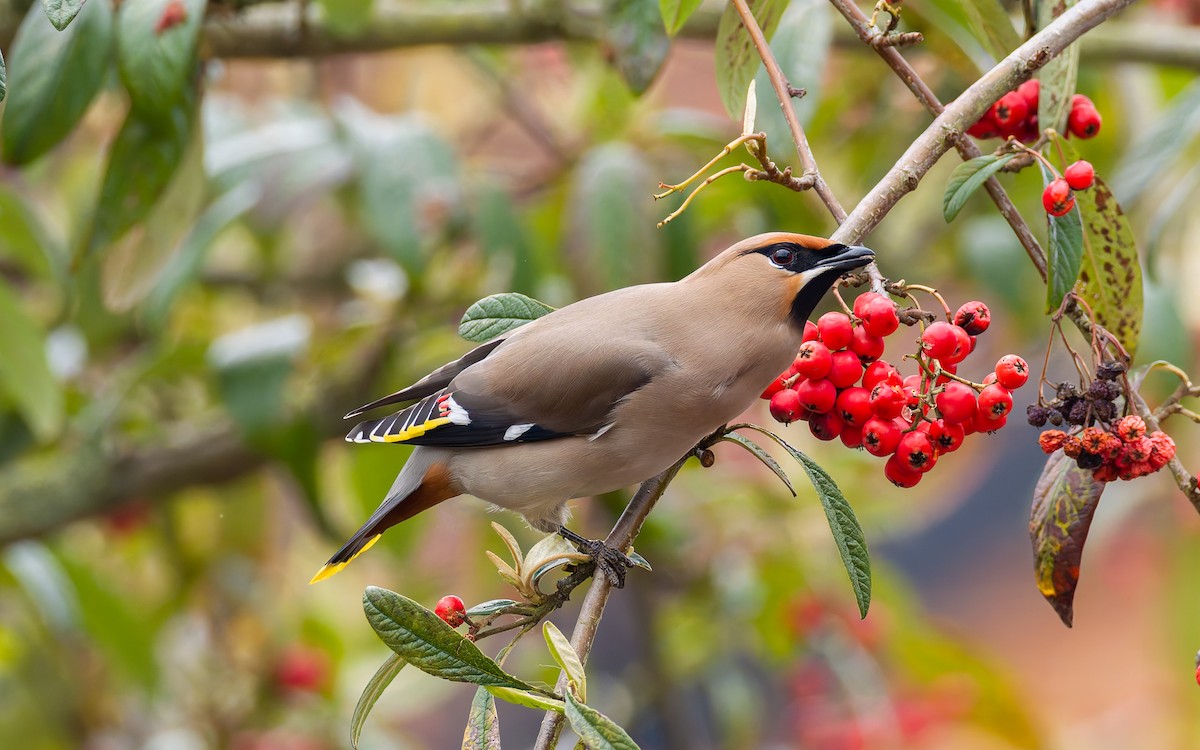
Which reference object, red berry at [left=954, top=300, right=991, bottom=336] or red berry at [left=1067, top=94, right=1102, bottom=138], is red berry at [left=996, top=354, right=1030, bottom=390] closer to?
red berry at [left=954, top=300, right=991, bottom=336]

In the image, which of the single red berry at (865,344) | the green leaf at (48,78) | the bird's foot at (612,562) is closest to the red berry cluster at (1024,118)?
the single red berry at (865,344)

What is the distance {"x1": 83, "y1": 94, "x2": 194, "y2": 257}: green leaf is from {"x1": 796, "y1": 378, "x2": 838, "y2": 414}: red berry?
1.02 m

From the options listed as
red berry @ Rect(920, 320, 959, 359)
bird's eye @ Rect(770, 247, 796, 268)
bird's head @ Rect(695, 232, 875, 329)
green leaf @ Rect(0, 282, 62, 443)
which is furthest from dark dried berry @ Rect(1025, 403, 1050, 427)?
green leaf @ Rect(0, 282, 62, 443)

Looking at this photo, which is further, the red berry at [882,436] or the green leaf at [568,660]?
the red berry at [882,436]

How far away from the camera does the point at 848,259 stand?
149cm

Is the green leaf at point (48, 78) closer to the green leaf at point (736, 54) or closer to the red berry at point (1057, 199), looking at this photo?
the green leaf at point (736, 54)

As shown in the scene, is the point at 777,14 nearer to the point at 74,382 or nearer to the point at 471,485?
the point at 471,485

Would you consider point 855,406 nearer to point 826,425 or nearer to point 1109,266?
point 826,425

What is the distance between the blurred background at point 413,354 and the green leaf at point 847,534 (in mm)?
704

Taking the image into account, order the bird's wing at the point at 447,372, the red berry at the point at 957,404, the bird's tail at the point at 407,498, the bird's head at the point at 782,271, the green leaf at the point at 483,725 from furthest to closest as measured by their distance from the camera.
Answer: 1. the bird's wing at the point at 447,372
2. the bird's tail at the point at 407,498
3. the bird's head at the point at 782,271
4. the red berry at the point at 957,404
5. the green leaf at the point at 483,725

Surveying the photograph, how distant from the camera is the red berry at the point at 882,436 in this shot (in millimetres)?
1344

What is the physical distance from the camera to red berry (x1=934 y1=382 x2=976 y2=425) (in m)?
1.34

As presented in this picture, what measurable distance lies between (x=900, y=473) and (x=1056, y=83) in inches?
20.3

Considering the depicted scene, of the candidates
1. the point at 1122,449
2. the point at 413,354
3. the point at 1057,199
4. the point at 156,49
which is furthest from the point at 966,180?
the point at 413,354
